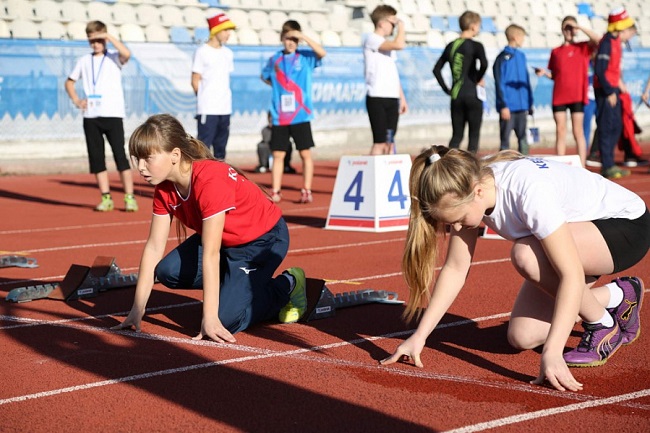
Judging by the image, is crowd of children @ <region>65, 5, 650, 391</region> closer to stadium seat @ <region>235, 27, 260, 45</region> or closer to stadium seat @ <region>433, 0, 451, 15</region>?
stadium seat @ <region>235, 27, 260, 45</region>

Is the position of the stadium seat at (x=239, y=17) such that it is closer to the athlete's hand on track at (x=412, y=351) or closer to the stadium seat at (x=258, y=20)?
the stadium seat at (x=258, y=20)

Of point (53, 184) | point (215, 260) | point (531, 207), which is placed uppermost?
point (531, 207)

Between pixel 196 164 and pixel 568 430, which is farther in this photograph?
pixel 196 164

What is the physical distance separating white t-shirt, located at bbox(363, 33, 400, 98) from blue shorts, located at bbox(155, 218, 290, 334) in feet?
20.7

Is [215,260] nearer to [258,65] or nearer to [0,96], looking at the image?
[0,96]

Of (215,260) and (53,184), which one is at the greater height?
(215,260)

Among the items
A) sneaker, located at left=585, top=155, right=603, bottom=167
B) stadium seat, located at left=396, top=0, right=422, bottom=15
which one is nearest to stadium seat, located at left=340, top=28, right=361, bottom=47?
stadium seat, located at left=396, top=0, right=422, bottom=15

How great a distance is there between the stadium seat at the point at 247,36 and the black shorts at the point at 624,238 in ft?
60.8

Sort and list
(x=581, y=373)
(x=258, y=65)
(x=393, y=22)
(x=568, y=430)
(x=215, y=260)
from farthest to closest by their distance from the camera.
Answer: (x=258, y=65), (x=393, y=22), (x=215, y=260), (x=581, y=373), (x=568, y=430)

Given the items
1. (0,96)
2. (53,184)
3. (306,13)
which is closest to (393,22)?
(53,184)

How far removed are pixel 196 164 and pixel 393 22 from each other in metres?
7.13

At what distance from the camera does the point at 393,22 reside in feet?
38.8

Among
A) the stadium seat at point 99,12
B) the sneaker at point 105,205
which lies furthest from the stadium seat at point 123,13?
the sneaker at point 105,205

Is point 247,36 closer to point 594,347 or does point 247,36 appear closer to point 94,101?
point 94,101
